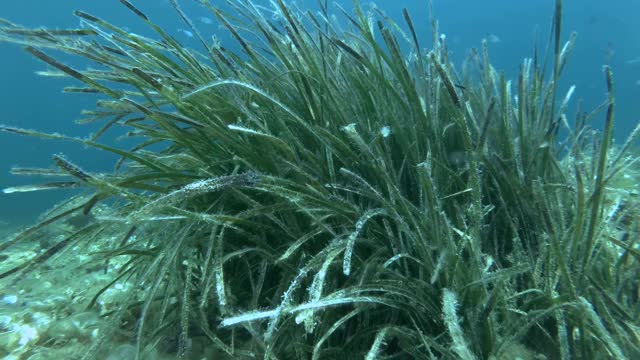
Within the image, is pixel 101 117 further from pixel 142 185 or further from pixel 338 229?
pixel 338 229

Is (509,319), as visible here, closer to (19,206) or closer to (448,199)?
(448,199)

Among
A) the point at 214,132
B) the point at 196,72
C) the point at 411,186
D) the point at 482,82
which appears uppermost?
the point at 482,82

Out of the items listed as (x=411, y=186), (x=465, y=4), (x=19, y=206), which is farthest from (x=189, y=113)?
(x=465, y=4)

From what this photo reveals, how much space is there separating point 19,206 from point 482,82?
17.0 meters

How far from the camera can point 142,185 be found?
1.88 metres

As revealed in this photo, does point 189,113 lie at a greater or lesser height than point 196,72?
lesser

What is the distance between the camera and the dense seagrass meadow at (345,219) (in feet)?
4.86

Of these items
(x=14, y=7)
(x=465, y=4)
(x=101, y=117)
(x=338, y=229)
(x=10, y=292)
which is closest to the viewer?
(x=338, y=229)

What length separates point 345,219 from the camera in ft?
5.73

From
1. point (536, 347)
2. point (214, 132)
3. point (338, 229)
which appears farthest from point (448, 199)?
point (214, 132)

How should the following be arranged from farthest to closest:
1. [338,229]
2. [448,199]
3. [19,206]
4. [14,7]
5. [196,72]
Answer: [14,7] → [19,206] → [196,72] → [448,199] → [338,229]

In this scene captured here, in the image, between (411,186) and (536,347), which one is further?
(411,186)

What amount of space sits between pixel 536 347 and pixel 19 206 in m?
17.6

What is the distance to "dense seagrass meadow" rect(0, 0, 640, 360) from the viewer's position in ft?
4.86
